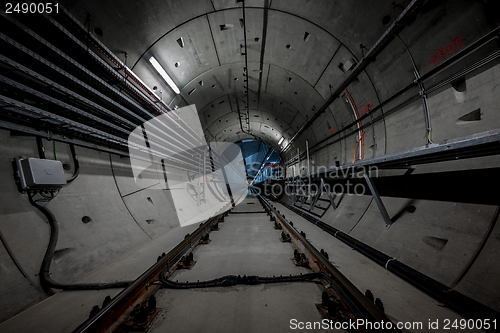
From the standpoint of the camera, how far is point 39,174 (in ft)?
8.25

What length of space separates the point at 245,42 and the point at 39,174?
19.1 feet

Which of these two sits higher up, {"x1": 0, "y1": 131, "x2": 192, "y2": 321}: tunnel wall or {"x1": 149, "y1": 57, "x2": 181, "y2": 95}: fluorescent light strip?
{"x1": 149, "y1": 57, "x2": 181, "y2": 95}: fluorescent light strip

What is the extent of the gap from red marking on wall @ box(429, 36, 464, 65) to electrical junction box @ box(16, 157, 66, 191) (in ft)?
20.3

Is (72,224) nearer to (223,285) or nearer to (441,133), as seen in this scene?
(223,285)

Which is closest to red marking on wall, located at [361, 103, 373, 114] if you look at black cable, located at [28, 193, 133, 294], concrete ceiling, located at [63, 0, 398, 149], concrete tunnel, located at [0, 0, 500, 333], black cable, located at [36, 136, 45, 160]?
concrete tunnel, located at [0, 0, 500, 333]

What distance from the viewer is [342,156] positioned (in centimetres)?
675

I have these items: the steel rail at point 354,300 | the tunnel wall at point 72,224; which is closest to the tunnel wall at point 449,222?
the steel rail at point 354,300

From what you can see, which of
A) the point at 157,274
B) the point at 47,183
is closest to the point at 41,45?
the point at 47,183

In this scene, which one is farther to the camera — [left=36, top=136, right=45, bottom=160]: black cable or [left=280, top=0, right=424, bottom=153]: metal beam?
[left=280, top=0, right=424, bottom=153]: metal beam

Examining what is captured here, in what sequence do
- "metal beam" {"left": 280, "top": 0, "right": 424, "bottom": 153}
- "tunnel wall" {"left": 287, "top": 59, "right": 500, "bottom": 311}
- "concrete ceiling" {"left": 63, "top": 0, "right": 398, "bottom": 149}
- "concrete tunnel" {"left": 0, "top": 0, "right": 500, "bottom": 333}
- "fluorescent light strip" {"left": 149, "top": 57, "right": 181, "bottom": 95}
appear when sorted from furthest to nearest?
"fluorescent light strip" {"left": 149, "top": 57, "right": 181, "bottom": 95}, "concrete ceiling" {"left": 63, "top": 0, "right": 398, "bottom": 149}, "metal beam" {"left": 280, "top": 0, "right": 424, "bottom": 153}, "tunnel wall" {"left": 287, "top": 59, "right": 500, "bottom": 311}, "concrete tunnel" {"left": 0, "top": 0, "right": 500, "bottom": 333}

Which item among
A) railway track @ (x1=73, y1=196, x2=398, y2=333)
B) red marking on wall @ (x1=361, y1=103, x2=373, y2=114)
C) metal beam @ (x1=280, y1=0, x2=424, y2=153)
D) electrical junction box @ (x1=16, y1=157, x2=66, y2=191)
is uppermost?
metal beam @ (x1=280, y1=0, x2=424, y2=153)

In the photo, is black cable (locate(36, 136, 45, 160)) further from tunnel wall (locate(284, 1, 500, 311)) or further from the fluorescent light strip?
tunnel wall (locate(284, 1, 500, 311))

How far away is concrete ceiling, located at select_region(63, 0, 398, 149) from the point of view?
3.77 metres

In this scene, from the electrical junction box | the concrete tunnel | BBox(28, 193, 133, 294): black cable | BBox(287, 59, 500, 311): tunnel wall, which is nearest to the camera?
the concrete tunnel
